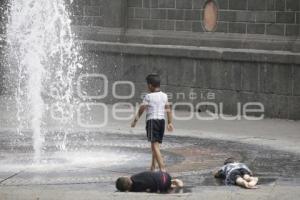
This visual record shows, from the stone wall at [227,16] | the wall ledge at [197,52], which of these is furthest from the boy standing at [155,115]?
the stone wall at [227,16]

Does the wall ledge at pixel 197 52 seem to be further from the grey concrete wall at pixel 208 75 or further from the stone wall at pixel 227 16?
the stone wall at pixel 227 16

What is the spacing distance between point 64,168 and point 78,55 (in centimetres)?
1012

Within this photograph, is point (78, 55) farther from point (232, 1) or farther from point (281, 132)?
point (281, 132)

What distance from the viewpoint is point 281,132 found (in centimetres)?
1585

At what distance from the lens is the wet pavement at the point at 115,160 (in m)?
10.6

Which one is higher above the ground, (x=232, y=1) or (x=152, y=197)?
(x=232, y=1)

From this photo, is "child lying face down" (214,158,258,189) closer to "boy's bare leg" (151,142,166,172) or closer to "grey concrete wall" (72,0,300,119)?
"boy's bare leg" (151,142,166,172)

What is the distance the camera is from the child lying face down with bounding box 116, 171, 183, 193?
31.4 ft

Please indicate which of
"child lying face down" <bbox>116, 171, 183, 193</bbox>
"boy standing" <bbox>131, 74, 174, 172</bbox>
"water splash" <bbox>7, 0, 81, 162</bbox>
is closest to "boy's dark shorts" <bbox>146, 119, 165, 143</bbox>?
"boy standing" <bbox>131, 74, 174, 172</bbox>

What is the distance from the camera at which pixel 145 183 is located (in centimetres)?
962

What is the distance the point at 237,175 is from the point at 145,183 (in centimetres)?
120

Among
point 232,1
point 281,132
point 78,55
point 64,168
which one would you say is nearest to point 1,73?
point 78,55

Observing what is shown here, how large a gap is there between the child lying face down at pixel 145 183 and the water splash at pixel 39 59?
128 inches

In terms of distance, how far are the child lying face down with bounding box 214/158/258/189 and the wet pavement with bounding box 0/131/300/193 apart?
0.44 ft
